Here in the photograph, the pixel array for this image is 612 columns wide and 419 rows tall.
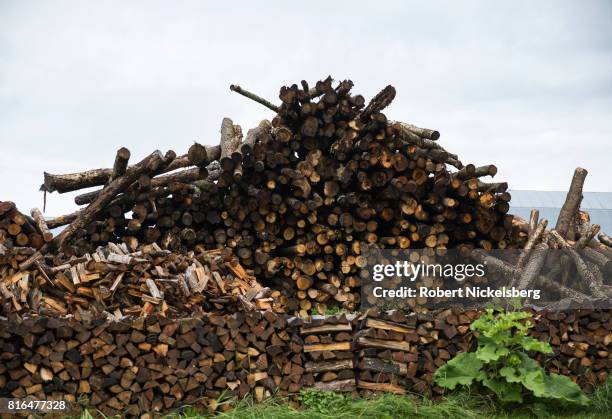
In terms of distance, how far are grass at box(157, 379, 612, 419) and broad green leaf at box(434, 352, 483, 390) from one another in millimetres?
182

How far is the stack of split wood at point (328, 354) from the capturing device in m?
6.91

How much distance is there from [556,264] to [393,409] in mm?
3691

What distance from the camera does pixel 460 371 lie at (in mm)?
7000

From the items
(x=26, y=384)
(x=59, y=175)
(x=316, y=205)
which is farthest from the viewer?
(x=59, y=175)

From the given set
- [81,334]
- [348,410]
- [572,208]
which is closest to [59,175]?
[81,334]

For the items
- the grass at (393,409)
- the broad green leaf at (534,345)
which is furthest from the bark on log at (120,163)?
Answer: the broad green leaf at (534,345)

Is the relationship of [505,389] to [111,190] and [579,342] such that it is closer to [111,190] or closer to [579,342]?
[579,342]

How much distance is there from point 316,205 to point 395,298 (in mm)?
1542

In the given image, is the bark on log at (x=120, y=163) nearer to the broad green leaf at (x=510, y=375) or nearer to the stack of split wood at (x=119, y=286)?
the stack of split wood at (x=119, y=286)

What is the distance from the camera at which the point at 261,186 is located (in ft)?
29.3

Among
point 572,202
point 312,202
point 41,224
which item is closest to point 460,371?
point 312,202

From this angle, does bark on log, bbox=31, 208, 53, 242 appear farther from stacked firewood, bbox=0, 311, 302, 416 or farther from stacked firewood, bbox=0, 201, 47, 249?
stacked firewood, bbox=0, 311, 302, 416

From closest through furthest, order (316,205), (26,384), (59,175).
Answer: (26,384) < (316,205) < (59,175)

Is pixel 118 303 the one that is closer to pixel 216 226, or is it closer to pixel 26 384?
pixel 26 384
